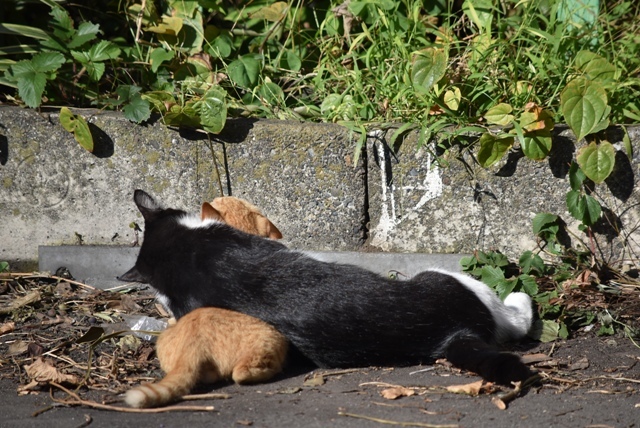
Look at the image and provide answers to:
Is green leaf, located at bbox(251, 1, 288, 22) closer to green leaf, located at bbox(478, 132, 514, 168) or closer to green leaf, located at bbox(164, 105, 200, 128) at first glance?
green leaf, located at bbox(164, 105, 200, 128)

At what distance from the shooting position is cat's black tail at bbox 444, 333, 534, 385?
2.95m

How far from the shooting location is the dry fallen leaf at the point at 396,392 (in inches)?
115

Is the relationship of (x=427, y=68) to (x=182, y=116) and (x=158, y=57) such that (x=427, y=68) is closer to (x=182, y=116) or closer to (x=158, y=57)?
(x=182, y=116)

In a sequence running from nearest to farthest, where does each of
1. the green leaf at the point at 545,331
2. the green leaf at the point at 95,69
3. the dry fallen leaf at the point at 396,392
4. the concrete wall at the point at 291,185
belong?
the dry fallen leaf at the point at 396,392 < the green leaf at the point at 545,331 < the concrete wall at the point at 291,185 < the green leaf at the point at 95,69

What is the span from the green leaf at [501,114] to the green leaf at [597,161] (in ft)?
1.34

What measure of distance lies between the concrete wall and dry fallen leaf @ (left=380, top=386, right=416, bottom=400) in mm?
1383

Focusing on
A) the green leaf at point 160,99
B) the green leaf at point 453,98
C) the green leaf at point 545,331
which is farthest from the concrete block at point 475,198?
the green leaf at point 160,99

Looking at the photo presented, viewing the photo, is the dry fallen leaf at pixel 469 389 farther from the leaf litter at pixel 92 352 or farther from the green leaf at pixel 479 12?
the green leaf at pixel 479 12

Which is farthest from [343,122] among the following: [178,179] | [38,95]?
[38,95]

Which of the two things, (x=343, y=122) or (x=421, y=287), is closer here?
(x=421, y=287)

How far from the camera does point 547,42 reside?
4.39 m

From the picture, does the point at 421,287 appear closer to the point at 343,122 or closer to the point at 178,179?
the point at 343,122

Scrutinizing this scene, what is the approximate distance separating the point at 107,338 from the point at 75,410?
28.6 inches

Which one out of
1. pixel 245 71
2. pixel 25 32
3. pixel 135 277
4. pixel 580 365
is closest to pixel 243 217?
pixel 135 277
